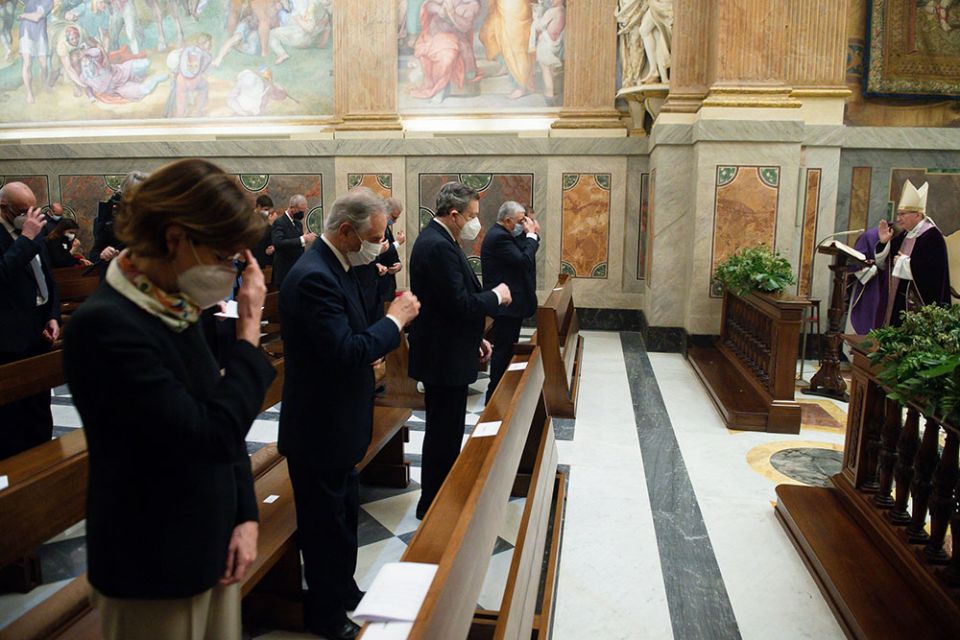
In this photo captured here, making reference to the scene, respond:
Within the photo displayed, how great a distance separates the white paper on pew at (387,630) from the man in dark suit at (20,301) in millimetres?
3401

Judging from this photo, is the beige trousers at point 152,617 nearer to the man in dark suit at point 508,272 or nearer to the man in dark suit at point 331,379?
the man in dark suit at point 331,379

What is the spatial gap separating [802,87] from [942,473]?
6706 millimetres

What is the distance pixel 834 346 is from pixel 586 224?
4.33 meters

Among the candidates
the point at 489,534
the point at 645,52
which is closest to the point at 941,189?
the point at 645,52

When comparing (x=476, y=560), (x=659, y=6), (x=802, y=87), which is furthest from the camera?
(x=659, y=6)

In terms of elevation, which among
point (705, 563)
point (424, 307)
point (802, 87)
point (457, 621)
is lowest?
point (705, 563)

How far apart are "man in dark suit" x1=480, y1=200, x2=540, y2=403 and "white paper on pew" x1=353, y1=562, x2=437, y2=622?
368 centimetres

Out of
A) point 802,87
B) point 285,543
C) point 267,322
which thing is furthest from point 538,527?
point 802,87

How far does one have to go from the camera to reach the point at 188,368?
147 cm

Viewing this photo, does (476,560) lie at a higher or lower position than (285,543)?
higher

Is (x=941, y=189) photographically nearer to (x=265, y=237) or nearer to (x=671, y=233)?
Result: (x=671, y=233)

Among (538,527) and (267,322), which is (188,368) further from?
(267,322)

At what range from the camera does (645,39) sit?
915cm

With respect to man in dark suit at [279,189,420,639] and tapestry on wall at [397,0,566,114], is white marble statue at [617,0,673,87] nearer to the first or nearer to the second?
tapestry on wall at [397,0,566,114]
